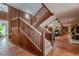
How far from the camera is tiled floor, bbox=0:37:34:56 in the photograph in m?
2.03

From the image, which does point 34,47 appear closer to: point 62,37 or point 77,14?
point 62,37

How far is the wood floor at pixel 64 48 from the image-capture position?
2.08 m

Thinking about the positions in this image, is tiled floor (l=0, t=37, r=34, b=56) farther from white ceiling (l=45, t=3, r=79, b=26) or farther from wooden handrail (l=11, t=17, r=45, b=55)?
white ceiling (l=45, t=3, r=79, b=26)

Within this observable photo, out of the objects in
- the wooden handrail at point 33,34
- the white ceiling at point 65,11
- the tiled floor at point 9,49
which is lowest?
the tiled floor at point 9,49

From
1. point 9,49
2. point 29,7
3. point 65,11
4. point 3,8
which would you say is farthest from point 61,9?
point 9,49

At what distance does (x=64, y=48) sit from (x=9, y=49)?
104 centimetres

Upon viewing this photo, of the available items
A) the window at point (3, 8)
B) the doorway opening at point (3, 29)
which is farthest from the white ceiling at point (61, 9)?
the doorway opening at point (3, 29)

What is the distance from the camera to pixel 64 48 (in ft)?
6.87

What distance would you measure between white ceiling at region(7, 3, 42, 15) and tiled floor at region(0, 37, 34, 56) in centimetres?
62

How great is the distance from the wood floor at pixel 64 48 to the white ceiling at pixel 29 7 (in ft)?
2.29

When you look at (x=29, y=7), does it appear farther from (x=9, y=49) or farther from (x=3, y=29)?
(x=9, y=49)

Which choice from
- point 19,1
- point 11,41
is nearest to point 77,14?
point 19,1

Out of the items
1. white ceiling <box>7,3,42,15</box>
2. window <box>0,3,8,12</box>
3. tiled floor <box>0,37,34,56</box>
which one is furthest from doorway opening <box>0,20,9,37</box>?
white ceiling <box>7,3,42,15</box>

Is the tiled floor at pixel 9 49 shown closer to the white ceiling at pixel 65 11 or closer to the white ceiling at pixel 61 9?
the white ceiling at pixel 61 9
